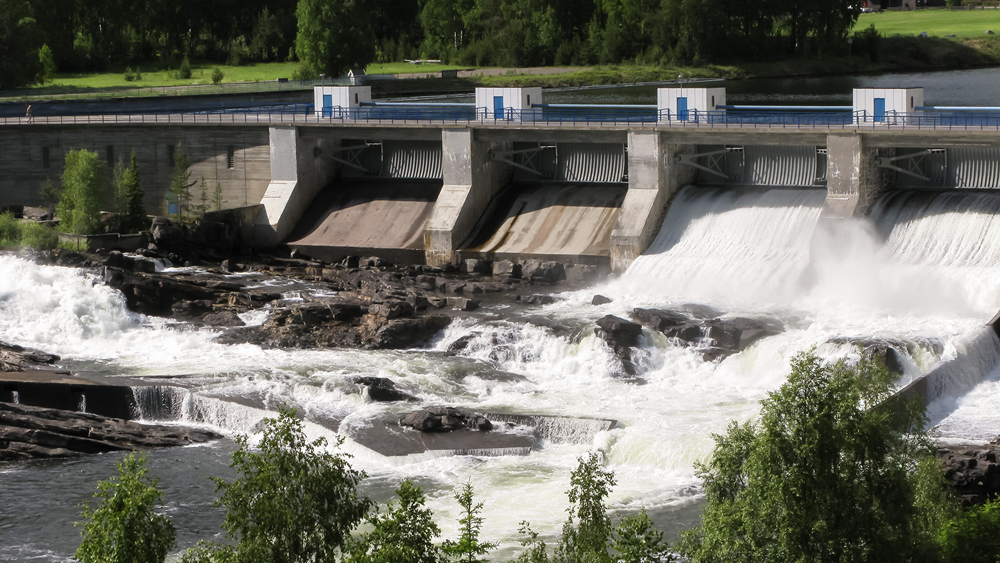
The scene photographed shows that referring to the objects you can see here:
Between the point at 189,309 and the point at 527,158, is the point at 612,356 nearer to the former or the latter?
the point at 189,309

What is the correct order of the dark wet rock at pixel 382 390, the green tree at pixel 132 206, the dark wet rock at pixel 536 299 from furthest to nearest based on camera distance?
the green tree at pixel 132 206
the dark wet rock at pixel 536 299
the dark wet rock at pixel 382 390

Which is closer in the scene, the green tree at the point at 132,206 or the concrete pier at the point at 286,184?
the green tree at the point at 132,206

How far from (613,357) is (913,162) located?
60.3ft

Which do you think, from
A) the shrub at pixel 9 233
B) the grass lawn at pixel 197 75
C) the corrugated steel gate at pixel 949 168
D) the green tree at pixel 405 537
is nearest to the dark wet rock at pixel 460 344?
the corrugated steel gate at pixel 949 168

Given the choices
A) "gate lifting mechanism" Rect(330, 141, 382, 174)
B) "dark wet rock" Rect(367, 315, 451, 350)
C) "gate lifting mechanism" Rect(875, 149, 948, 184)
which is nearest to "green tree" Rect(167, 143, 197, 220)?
"gate lifting mechanism" Rect(330, 141, 382, 174)

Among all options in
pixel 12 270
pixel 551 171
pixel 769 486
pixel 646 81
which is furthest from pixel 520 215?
pixel 646 81

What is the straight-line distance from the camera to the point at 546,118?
203 feet

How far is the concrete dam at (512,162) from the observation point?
53.6 metres

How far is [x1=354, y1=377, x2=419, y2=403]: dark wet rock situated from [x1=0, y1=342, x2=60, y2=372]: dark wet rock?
12968 millimetres

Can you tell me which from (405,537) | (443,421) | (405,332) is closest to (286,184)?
(405,332)

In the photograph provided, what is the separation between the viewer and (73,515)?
33.6 m

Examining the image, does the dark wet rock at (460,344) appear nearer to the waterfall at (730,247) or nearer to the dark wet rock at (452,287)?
the dark wet rock at (452,287)

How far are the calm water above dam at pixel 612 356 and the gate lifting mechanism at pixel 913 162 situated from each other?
48.0 inches

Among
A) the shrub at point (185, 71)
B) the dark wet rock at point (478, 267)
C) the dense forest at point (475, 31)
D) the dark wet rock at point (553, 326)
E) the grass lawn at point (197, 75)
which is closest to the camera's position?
the dark wet rock at point (553, 326)
